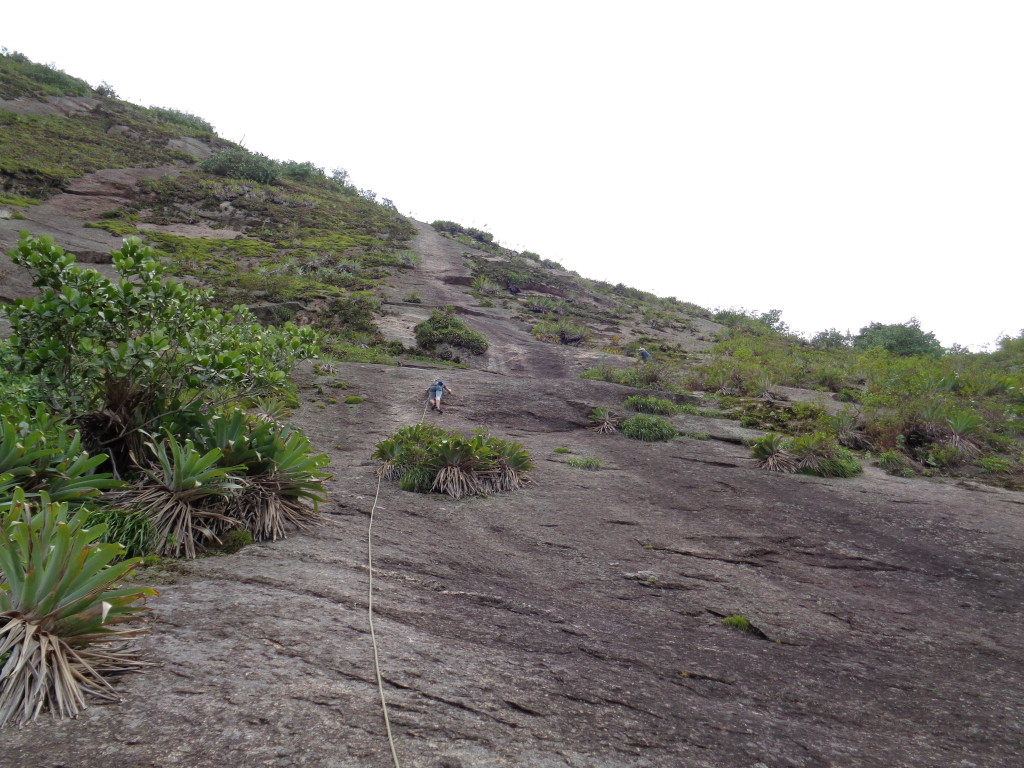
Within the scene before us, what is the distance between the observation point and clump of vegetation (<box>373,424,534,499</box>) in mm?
8133

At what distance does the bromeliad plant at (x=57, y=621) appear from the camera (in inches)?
90.6

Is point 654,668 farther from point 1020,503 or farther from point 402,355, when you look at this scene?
point 402,355

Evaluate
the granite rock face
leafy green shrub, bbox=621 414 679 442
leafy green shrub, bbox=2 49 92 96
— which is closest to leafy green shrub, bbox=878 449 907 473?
the granite rock face

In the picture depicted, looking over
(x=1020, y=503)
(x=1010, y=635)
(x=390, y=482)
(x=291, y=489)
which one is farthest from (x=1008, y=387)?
(x=291, y=489)

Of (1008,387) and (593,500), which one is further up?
(1008,387)

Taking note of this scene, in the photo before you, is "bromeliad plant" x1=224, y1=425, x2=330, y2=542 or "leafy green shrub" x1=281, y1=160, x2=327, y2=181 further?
"leafy green shrub" x1=281, y1=160, x2=327, y2=181

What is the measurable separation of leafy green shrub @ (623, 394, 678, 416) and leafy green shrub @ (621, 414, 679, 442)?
1.30 metres

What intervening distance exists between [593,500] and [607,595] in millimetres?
3258

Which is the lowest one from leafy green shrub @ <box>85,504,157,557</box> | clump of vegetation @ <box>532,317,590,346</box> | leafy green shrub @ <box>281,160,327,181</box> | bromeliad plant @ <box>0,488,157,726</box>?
leafy green shrub @ <box>85,504,157,557</box>

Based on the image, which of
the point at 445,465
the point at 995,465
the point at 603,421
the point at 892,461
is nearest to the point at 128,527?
the point at 445,465

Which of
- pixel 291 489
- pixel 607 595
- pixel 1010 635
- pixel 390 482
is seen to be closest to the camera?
pixel 1010 635

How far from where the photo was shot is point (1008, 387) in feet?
46.6

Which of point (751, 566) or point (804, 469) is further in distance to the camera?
point (804, 469)

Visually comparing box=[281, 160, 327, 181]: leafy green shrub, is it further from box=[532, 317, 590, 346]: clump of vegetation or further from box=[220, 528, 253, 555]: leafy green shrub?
box=[220, 528, 253, 555]: leafy green shrub
